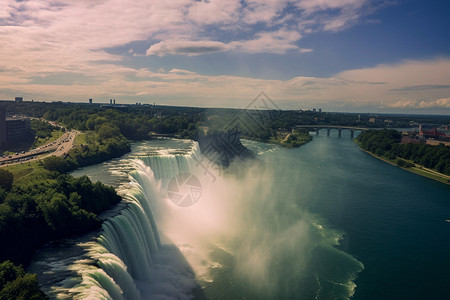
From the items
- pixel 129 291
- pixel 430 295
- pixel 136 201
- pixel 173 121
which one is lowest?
pixel 430 295

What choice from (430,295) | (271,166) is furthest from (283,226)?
(271,166)

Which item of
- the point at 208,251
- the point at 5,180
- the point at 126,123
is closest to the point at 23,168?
the point at 5,180

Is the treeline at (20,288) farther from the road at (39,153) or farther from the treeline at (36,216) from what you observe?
the road at (39,153)

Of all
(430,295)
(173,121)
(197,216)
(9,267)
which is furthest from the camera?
(173,121)

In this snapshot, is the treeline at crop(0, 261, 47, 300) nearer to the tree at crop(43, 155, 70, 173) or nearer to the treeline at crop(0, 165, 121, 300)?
the treeline at crop(0, 165, 121, 300)

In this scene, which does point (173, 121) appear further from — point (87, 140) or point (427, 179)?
point (427, 179)

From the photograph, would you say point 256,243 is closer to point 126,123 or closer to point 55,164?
point 55,164

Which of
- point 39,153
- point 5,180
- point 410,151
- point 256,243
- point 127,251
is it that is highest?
point 5,180
